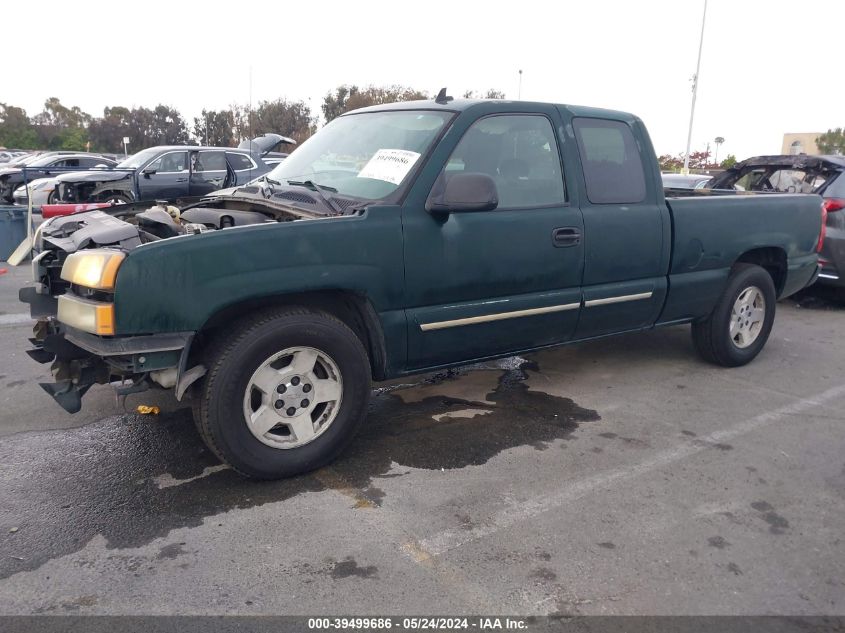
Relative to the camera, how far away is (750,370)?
5.61 m

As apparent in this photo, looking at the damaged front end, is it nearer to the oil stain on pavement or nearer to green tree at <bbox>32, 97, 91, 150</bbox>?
the oil stain on pavement

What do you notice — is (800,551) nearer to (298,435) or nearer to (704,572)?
(704,572)

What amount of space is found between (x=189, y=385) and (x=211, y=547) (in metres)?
0.76

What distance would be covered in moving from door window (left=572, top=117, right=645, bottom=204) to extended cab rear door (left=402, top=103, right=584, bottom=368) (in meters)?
0.23

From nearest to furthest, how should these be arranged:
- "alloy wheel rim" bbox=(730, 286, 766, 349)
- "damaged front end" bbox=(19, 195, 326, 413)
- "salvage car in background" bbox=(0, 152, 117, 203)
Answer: "damaged front end" bbox=(19, 195, 326, 413), "alloy wheel rim" bbox=(730, 286, 766, 349), "salvage car in background" bbox=(0, 152, 117, 203)

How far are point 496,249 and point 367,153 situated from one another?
957 mm

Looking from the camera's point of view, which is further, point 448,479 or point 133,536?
point 448,479

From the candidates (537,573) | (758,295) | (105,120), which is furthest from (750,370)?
(105,120)

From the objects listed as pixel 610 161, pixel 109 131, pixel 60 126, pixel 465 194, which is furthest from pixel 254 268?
pixel 60 126

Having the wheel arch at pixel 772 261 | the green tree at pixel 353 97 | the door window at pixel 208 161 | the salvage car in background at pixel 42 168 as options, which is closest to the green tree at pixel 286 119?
the green tree at pixel 353 97

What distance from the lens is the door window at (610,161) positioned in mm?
4418

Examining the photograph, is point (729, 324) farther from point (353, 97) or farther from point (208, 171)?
point (353, 97)

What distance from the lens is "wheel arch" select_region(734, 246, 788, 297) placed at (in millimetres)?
5557

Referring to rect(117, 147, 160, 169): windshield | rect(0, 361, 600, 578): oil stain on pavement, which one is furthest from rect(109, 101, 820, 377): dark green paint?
rect(117, 147, 160, 169): windshield
